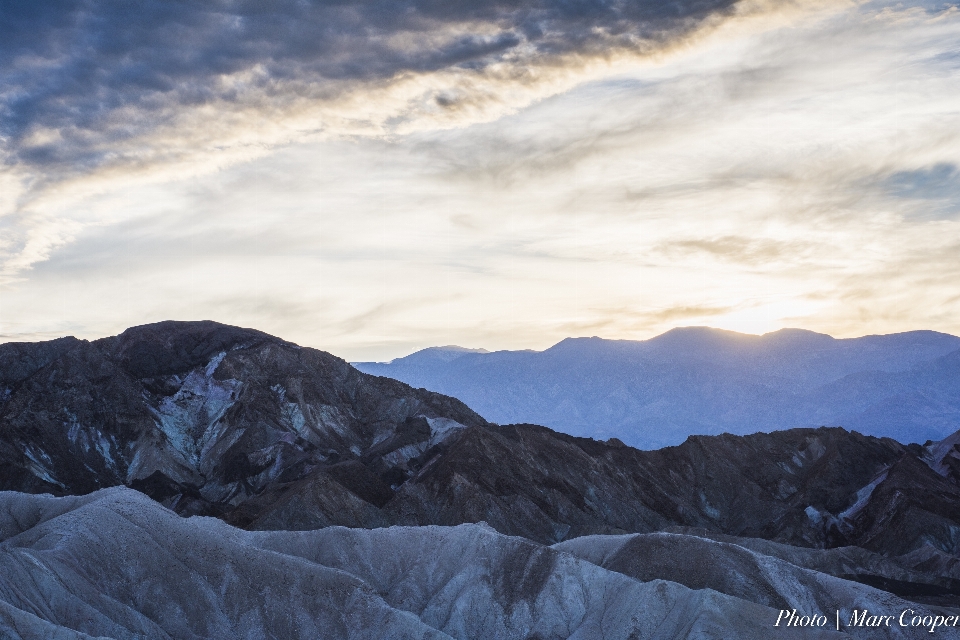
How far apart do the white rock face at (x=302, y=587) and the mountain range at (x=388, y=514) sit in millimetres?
161

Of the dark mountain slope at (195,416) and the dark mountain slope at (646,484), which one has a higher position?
the dark mountain slope at (195,416)

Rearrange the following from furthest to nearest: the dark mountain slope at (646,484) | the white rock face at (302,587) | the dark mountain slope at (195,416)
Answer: the dark mountain slope at (195,416)
the dark mountain slope at (646,484)
the white rock face at (302,587)

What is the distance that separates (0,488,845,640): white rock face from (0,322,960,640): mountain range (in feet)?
0.53

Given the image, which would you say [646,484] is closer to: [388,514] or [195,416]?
[388,514]

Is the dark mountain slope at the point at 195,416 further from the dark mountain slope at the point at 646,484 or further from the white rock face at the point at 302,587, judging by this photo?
the white rock face at the point at 302,587

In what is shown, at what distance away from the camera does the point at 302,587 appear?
70938mm

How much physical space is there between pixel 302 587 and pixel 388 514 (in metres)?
47.5

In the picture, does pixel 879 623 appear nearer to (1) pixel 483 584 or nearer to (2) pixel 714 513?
(1) pixel 483 584

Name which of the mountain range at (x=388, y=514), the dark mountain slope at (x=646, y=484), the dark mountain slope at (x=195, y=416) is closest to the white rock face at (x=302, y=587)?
the mountain range at (x=388, y=514)

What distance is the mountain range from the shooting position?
68.2 m

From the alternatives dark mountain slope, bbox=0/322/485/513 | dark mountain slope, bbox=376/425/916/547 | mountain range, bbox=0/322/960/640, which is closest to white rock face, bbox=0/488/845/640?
mountain range, bbox=0/322/960/640

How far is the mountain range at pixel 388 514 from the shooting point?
224ft

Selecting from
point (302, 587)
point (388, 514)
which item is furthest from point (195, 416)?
point (302, 587)

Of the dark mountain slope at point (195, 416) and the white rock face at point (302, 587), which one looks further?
the dark mountain slope at point (195, 416)
